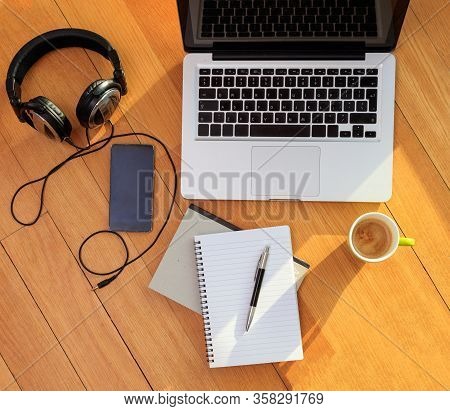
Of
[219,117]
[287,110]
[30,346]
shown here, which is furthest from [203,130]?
[30,346]

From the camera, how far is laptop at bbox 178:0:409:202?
3.00ft

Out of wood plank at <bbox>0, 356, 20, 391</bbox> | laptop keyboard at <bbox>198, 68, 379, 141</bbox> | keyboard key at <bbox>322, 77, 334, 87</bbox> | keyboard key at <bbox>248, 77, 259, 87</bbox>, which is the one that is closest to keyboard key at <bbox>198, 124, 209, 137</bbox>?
laptop keyboard at <bbox>198, 68, 379, 141</bbox>

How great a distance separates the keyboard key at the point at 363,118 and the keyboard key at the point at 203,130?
0.77 feet

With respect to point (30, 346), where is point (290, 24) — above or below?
above

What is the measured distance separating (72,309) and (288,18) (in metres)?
0.59

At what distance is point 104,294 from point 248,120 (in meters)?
0.37

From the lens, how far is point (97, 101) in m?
0.89

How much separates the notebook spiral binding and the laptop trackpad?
13 cm

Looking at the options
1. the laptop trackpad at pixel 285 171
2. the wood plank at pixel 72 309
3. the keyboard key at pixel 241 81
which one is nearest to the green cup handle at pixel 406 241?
the laptop trackpad at pixel 285 171

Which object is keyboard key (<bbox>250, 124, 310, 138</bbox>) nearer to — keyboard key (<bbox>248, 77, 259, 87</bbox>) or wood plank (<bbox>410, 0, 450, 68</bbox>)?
keyboard key (<bbox>248, 77, 259, 87</bbox>)

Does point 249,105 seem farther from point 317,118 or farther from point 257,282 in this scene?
point 257,282

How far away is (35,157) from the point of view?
965mm

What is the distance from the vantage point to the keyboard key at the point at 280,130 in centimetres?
92

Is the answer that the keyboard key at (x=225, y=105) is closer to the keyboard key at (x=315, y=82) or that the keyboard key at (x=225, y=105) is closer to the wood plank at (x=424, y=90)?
the keyboard key at (x=315, y=82)
